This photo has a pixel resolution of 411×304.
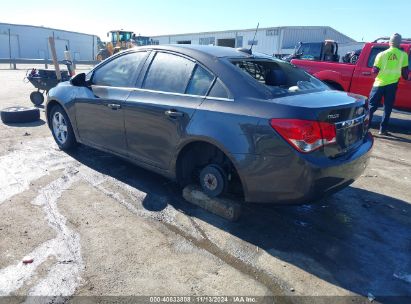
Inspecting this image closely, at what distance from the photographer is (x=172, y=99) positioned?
3514 mm

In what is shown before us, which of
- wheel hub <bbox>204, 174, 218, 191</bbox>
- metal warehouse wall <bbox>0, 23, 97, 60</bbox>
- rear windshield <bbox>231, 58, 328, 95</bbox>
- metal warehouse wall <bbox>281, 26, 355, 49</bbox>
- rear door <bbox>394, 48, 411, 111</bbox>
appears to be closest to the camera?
rear windshield <bbox>231, 58, 328, 95</bbox>

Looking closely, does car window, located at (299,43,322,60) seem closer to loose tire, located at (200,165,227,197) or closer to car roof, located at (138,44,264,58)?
car roof, located at (138,44,264,58)

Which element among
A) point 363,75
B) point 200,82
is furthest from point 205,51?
point 363,75

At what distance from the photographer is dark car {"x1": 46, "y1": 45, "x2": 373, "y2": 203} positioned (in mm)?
2773

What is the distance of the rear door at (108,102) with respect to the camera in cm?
408

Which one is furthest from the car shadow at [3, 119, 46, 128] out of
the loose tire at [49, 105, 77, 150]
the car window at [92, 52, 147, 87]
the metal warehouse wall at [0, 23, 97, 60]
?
the metal warehouse wall at [0, 23, 97, 60]

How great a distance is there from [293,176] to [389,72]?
5.65 m

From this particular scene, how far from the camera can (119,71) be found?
428cm

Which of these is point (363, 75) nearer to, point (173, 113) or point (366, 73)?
Result: point (366, 73)

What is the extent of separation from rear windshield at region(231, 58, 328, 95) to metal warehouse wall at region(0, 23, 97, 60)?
46.0 m

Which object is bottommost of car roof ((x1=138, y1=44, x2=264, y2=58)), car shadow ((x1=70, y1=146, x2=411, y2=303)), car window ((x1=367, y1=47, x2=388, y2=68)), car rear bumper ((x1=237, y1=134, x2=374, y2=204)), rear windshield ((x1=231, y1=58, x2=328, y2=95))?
car shadow ((x1=70, y1=146, x2=411, y2=303))

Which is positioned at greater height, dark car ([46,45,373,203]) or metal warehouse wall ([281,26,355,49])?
metal warehouse wall ([281,26,355,49])

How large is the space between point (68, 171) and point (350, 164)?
3544 mm

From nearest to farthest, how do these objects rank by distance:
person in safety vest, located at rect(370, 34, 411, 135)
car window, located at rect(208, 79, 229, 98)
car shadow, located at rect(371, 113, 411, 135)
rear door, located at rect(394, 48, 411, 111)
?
car window, located at rect(208, 79, 229, 98) < person in safety vest, located at rect(370, 34, 411, 135) < rear door, located at rect(394, 48, 411, 111) < car shadow, located at rect(371, 113, 411, 135)
